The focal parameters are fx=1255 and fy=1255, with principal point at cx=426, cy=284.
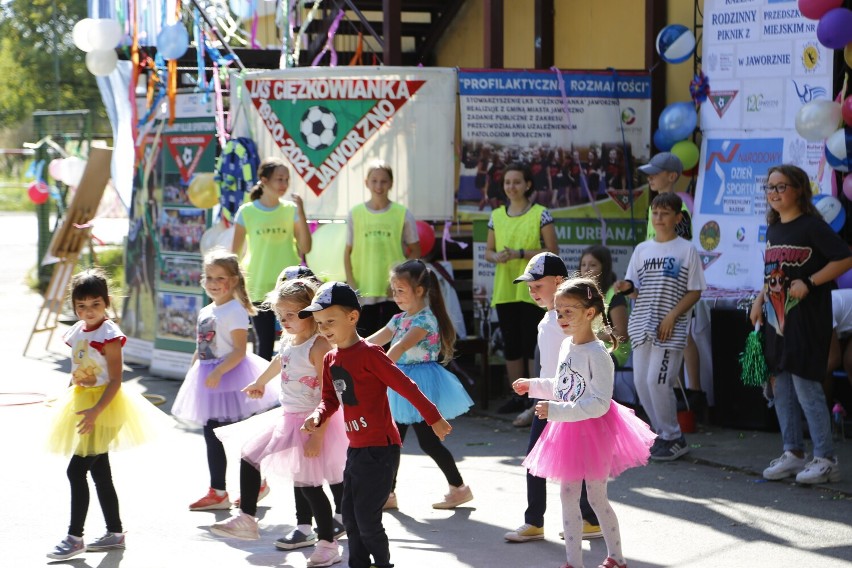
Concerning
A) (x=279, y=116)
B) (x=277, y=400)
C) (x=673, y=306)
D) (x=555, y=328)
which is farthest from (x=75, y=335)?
(x=279, y=116)

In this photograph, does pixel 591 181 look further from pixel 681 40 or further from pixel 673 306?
pixel 673 306

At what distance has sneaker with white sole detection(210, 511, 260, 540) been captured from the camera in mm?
6465

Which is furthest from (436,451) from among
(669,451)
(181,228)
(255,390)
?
(181,228)

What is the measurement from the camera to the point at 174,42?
11.7 meters

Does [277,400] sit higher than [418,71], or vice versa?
[418,71]

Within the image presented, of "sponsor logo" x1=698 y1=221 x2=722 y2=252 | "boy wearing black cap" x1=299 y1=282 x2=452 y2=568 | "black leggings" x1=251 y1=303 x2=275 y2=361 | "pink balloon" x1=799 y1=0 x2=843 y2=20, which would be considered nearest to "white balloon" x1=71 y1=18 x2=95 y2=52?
"black leggings" x1=251 y1=303 x2=275 y2=361

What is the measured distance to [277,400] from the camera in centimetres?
696

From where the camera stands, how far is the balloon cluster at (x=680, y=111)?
1047 centimetres

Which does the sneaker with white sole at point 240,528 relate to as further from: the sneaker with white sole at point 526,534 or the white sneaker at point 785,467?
the white sneaker at point 785,467

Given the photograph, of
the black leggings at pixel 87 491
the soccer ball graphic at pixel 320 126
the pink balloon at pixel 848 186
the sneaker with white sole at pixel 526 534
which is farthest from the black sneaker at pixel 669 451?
the soccer ball graphic at pixel 320 126

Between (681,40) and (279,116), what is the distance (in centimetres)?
346

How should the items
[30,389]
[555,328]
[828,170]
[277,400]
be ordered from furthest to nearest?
[30,389]
[828,170]
[277,400]
[555,328]

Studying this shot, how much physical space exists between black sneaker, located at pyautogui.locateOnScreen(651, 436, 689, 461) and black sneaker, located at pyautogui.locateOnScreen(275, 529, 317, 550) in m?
2.75

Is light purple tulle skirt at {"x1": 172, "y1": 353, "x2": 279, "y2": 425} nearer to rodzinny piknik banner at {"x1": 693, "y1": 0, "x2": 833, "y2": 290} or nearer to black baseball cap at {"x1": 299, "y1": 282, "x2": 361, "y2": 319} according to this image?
black baseball cap at {"x1": 299, "y1": 282, "x2": 361, "y2": 319}
